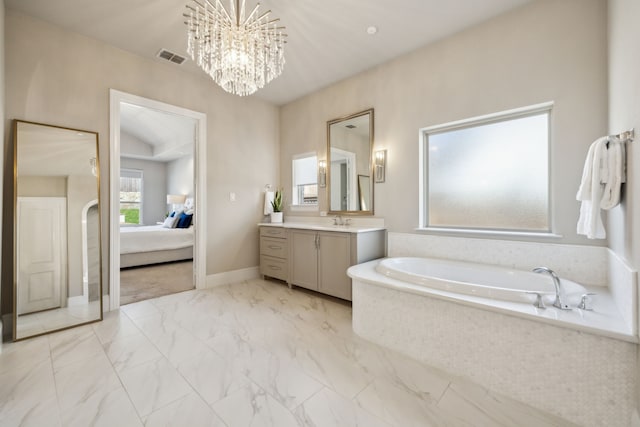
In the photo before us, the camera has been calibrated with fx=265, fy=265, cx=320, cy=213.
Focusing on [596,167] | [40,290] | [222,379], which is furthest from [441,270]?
[40,290]

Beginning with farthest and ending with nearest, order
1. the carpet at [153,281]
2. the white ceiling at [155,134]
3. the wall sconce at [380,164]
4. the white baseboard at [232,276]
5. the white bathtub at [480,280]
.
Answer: the white ceiling at [155,134]
the white baseboard at [232,276]
the carpet at [153,281]
the wall sconce at [380,164]
the white bathtub at [480,280]

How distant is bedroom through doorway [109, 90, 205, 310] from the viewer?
2.90 metres

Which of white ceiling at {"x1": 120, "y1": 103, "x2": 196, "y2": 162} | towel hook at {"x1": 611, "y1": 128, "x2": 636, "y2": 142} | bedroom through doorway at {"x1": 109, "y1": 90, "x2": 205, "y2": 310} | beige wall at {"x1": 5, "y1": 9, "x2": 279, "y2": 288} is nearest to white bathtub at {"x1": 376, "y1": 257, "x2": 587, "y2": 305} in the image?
towel hook at {"x1": 611, "y1": 128, "x2": 636, "y2": 142}

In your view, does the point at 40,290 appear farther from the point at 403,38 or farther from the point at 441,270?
the point at 403,38

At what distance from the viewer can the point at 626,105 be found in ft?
4.85

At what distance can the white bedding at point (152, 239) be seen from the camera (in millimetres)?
4555

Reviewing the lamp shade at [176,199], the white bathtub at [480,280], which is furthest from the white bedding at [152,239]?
the white bathtub at [480,280]

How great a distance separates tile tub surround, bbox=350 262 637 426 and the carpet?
9.24 feet

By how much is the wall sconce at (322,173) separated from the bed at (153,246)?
316cm

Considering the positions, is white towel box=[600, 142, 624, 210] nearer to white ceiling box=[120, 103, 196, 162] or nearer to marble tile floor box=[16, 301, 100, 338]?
marble tile floor box=[16, 301, 100, 338]

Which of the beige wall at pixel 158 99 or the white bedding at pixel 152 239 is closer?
the beige wall at pixel 158 99

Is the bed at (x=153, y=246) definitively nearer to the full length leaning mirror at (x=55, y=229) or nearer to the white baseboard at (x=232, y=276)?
the white baseboard at (x=232, y=276)

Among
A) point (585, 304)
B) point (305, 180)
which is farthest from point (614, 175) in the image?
point (305, 180)

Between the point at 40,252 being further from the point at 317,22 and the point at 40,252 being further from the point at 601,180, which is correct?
the point at 601,180
